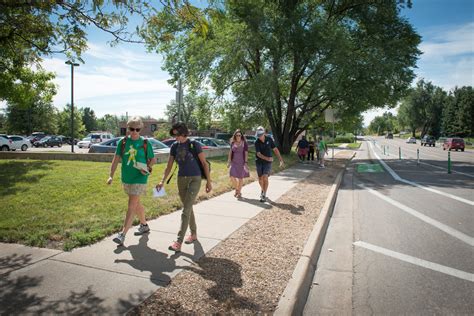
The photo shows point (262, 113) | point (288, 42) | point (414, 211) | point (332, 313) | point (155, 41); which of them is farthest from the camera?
point (262, 113)

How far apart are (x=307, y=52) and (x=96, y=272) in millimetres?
19946

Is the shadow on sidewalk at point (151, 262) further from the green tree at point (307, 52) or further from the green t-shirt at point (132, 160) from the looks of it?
the green tree at point (307, 52)

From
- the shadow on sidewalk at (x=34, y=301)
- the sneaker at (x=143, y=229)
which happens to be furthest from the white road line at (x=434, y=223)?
the shadow on sidewalk at (x=34, y=301)

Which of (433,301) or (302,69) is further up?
(302,69)

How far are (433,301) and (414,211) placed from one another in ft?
15.4

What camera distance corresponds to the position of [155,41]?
6.59 metres

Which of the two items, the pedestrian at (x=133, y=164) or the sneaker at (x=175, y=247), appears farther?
the pedestrian at (x=133, y=164)

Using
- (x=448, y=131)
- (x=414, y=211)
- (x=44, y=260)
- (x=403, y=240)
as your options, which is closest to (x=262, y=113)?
(x=414, y=211)

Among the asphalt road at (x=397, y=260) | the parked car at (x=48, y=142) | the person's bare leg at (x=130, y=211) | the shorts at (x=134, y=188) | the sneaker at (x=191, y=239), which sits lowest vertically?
the asphalt road at (x=397, y=260)

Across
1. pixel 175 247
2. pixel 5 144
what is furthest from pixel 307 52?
pixel 5 144

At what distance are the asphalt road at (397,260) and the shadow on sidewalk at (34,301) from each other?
6.95 ft

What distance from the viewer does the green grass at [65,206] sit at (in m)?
5.17

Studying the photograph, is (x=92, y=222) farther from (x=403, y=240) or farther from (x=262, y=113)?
(x=262, y=113)

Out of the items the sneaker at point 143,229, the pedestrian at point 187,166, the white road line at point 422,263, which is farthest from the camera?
the sneaker at point 143,229
